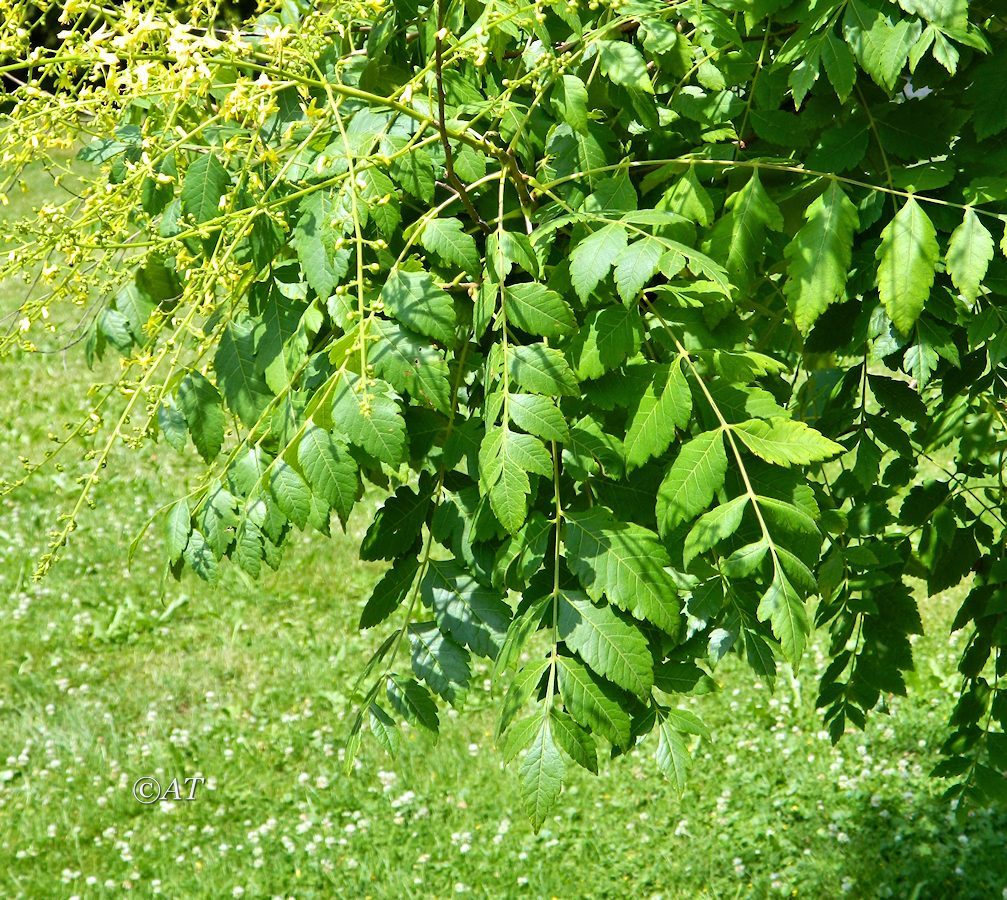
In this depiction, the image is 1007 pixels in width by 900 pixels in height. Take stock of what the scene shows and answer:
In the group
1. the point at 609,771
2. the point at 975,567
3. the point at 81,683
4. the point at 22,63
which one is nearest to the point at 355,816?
the point at 609,771

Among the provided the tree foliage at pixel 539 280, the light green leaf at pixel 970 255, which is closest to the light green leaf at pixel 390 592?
the tree foliage at pixel 539 280

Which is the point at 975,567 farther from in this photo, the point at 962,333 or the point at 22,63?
the point at 22,63

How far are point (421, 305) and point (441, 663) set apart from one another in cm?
55

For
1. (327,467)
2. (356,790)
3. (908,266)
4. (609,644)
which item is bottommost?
(356,790)

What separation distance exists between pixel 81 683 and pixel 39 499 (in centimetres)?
207

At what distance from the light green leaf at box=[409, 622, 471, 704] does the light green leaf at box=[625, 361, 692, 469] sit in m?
0.42

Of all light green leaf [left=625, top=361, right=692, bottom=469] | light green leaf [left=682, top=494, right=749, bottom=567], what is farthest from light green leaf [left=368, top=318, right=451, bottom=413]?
light green leaf [left=682, top=494, right=749, bottom=567]

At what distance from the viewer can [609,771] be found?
14.8 ft

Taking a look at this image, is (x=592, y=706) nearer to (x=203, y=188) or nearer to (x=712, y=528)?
(x=712, y=528)

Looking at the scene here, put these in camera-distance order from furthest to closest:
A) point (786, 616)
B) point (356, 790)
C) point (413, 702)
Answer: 1. point (356, 790)
2. point (413, 702)
3. point (786, 616)

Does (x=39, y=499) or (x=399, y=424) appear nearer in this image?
(x=399, y=424)

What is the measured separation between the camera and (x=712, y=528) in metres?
1.45

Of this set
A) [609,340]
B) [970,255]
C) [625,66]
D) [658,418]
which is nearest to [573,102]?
[625,66]

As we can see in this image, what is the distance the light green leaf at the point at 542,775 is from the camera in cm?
143
